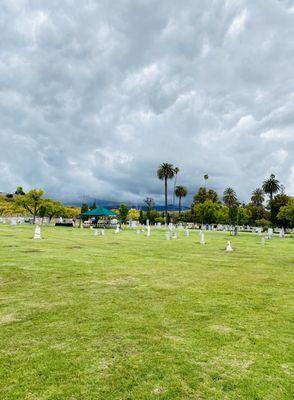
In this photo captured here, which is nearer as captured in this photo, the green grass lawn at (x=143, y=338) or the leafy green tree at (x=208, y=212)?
the green grass lawn at (x=143, y=338)

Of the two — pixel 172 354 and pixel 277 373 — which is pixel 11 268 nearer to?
pixel 172 354

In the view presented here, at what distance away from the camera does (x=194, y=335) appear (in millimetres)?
5699

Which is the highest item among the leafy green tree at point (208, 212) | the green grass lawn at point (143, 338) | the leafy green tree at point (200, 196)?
the leafy green tree at point (200, 196)

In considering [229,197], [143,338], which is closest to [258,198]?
[229,197]

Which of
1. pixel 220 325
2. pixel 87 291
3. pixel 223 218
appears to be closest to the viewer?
pixel 220 325

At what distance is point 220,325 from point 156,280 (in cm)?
461

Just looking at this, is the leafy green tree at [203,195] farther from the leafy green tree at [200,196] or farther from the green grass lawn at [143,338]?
the green grass lawn at [143,338]

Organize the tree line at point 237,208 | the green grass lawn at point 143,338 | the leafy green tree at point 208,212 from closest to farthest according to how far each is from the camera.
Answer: the green grass lawn at point 143,338, the tree line at point 237,208, the leafy green tree at point 208,212

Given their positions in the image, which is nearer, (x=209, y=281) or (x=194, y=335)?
(x=194, y=335)

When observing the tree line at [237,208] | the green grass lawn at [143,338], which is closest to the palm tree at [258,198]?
the tree line at [237,208]

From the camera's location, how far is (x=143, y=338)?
552 cm

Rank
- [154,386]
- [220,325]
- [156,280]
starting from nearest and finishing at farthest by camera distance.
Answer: [154,386] < [220,325] < [156,280]

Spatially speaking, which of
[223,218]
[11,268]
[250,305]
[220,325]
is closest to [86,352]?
[220,325]

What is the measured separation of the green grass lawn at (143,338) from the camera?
404cm
